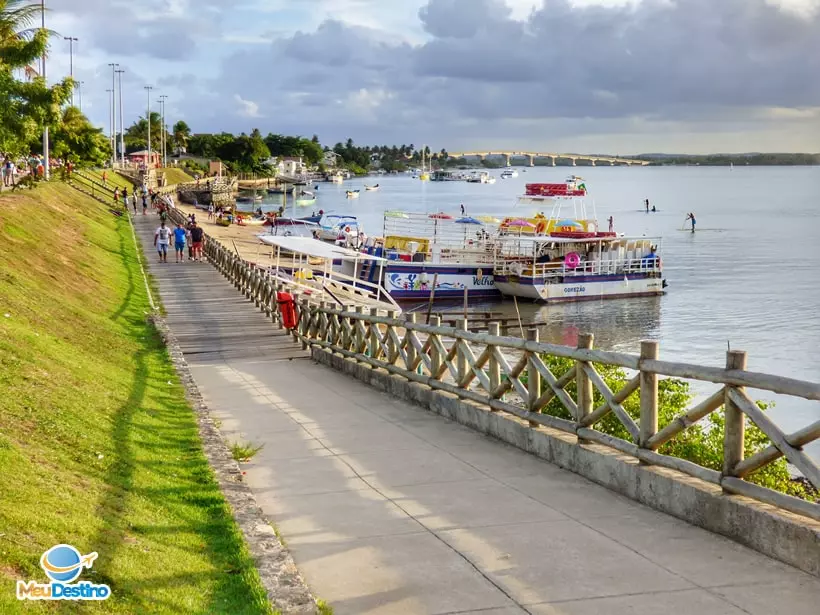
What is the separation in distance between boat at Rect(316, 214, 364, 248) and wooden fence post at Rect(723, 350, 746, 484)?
1907 inches

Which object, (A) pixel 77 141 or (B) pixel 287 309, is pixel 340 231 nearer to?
(A) pixel 77 141

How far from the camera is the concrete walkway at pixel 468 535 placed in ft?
18.6

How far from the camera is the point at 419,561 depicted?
20.9 feet

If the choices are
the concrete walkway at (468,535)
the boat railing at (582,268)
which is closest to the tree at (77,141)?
the boat railing at (582,268)

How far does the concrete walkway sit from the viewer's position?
5.68m

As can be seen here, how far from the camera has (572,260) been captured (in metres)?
49.8

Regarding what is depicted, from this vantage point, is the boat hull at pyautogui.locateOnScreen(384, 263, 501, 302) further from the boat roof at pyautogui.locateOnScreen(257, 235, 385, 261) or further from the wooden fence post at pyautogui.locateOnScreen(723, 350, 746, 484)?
the wooden fence post at pyautogui.locateOnScreen(723, 350, 746, 484)

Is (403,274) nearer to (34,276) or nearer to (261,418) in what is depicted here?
(34,276)

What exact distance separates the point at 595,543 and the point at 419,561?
4.20ft

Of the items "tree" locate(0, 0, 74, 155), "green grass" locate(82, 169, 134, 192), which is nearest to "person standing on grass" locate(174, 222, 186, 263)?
"tree" locate(0, 0, 74, 155)

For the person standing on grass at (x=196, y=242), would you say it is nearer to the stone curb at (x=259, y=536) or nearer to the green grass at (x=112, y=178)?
Result: the stone curb at (x=259, y=536)

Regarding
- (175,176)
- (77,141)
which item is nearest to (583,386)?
(77,141)

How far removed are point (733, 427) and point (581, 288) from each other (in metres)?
43.8

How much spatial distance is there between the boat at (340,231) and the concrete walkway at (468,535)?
4500 cm
